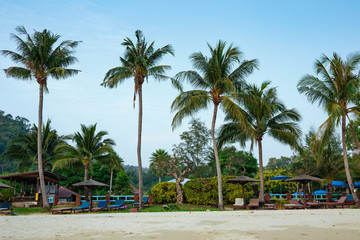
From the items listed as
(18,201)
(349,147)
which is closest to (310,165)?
(349,147)

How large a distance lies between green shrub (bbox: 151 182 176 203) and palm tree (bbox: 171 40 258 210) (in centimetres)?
549

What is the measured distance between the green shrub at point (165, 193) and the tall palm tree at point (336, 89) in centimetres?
1100

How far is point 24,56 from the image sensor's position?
2031cm

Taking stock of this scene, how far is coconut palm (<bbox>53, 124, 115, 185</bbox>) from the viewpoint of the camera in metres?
24.5

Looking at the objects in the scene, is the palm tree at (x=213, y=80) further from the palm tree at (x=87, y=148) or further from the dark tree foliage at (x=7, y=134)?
the dark tree foliage at (x=7, y=134)

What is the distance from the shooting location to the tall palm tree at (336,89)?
18.8m

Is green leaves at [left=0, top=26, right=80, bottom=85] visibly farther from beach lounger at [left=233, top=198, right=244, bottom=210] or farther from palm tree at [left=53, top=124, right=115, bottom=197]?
beach lounger at [left=233, top=198, right=244, bottom=210]

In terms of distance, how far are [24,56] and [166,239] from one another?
18.2 m

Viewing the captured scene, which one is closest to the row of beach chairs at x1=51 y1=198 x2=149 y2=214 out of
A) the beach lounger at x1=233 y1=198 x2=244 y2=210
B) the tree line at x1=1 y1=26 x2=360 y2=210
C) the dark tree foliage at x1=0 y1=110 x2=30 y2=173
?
the tree line at x1=1 y1=26 x2=360 y2=210

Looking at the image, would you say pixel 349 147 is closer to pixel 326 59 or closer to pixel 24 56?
pixel 326 59

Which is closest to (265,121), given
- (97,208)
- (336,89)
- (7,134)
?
(336,89)

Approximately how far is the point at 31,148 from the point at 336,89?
77.2ft

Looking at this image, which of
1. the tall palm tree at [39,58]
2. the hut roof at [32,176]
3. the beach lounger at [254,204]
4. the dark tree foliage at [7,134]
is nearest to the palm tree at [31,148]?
the hut roof at [32,176]

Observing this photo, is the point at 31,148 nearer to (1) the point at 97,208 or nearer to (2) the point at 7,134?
(1) the point at 97,208
